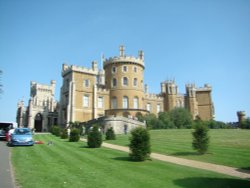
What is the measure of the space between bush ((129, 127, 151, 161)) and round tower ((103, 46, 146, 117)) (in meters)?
33.7

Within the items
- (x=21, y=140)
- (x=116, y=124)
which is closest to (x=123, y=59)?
(x=116, y=124)

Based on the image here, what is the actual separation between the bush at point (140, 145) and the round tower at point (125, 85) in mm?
33737

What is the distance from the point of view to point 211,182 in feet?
26.4

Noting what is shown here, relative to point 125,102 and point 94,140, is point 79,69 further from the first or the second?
point 94,140

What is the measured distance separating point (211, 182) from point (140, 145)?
5.09 m

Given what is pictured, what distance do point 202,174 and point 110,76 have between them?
41.6m

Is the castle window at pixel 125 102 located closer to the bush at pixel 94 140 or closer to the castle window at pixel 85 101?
the castle window at pixel 85 101

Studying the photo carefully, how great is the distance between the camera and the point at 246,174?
30.9 ft

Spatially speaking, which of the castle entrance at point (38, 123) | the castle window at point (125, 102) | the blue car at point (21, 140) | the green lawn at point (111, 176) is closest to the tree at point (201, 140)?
the green lawn at point (111, 176)

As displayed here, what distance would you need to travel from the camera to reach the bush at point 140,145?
1242cm

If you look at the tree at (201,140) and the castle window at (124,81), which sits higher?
the castle window at (124,81)

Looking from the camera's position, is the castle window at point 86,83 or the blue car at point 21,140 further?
the castle window at point 86,83

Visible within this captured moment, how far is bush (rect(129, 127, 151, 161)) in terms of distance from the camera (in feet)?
40.8

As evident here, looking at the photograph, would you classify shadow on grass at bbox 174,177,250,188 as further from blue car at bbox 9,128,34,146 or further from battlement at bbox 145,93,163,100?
battlement at bbox 145,93,163,100
